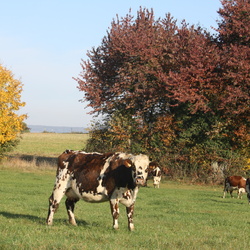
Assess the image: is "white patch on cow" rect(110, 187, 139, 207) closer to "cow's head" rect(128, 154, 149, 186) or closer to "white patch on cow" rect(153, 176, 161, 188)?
"cow's head" rect(128, 154, 149, 186)

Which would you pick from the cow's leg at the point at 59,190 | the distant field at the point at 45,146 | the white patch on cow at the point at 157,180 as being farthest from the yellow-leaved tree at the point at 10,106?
the cow's leg at the point at 59,190

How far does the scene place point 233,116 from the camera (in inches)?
1405

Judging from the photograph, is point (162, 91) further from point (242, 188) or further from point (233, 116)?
point (242, 188)

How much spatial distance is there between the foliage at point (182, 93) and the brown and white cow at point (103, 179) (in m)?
21.7

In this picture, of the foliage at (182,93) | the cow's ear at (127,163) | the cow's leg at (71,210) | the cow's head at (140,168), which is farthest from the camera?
the foliage at (182,93)

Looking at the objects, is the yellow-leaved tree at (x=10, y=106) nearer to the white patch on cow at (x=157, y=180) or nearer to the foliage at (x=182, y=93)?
the foliage at (x=182, y=93)

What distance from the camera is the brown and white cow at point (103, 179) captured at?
41.0 feet

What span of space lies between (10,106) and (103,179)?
34158 millimetres

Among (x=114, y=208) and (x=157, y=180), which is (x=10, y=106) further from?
(x=114, y=208)

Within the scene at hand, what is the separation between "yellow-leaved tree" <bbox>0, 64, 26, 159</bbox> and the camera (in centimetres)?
4419

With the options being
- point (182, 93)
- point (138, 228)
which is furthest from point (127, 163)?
point (182, 93)

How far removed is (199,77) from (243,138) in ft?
18.4

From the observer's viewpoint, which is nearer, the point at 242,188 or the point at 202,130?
the point at 242,188

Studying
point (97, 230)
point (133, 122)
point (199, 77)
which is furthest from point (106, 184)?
point (133, 122)
